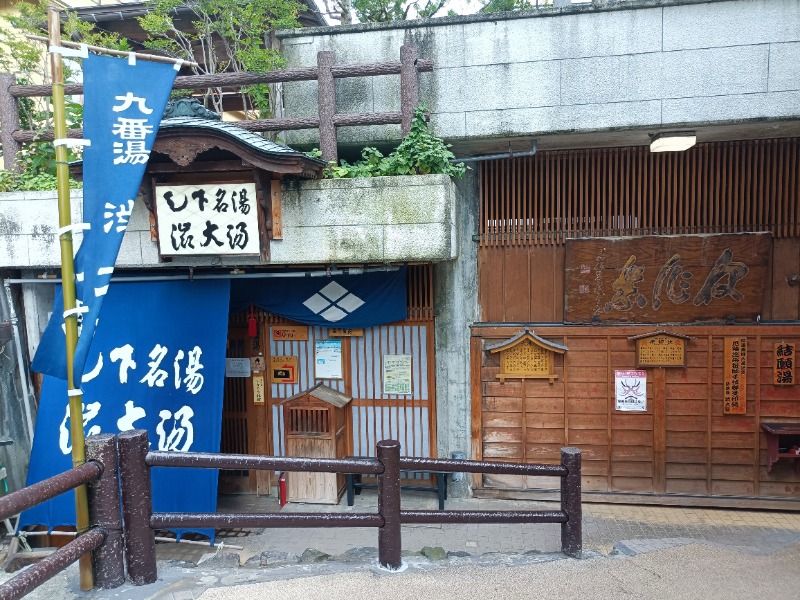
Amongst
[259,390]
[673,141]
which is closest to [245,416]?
[259,390]

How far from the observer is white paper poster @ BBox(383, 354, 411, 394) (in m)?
8.72

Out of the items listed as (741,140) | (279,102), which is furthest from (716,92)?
(279,102)

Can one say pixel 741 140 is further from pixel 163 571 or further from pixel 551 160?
pixel 163 571

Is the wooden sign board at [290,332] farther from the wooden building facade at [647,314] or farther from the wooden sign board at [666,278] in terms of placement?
the wooden sign board at [666,278]

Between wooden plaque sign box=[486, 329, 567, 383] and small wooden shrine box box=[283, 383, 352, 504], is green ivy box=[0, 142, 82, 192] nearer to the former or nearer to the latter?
small wooden shrine box box=[283, 383, 352, 504]

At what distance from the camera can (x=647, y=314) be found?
822 centimetres

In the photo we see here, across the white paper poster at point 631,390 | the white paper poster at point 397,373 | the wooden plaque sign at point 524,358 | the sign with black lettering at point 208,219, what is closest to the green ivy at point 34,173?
the sign with black lettering at point 208,219

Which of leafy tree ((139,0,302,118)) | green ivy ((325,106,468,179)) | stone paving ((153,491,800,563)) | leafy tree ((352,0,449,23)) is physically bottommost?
stone paving ((153,491,800,563))

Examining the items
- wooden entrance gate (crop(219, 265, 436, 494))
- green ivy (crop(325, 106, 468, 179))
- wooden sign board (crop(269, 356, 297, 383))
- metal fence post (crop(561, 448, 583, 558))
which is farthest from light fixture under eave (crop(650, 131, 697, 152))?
wooden sign board (crop(269, 356, 297, 383))

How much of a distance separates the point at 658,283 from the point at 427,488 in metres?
4.92

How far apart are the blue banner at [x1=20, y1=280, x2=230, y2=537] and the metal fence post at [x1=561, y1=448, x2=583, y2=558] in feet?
14.9

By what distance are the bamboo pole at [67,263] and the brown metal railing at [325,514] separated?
0.32m

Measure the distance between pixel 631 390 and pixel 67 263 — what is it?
25.7 feet

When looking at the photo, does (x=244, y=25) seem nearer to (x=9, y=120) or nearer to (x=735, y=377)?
(x=9, y=120)
